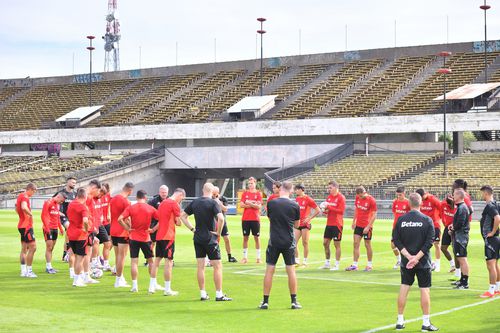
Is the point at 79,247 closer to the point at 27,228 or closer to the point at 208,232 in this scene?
the point at 27,228

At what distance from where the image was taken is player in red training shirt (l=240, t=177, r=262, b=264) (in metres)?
22.3

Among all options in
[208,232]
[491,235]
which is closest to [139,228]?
[208,232]

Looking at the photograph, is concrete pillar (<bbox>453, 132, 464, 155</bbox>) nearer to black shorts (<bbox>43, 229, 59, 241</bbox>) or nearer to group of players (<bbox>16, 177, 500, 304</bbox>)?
group of players (<bbox>16, 177, 500, 304</bbox>)

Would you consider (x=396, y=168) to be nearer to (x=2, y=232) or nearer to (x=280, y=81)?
(x=280, y=81)

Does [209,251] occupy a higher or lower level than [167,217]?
lower

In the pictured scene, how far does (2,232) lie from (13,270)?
13944mm

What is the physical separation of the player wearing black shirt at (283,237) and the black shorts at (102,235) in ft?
21.7

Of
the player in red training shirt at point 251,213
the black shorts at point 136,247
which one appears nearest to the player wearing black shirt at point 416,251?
the black shorts at point 136,247

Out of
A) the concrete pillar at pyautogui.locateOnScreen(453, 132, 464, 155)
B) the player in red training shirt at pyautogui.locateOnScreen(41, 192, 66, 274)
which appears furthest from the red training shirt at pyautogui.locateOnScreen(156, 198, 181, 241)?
the concrete pillar at pyautogui.locateOnScreen(453, 132, 464, 155)

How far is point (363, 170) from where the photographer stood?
53.1 meters

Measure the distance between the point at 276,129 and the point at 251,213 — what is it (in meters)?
37.7

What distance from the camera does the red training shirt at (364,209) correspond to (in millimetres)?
20344

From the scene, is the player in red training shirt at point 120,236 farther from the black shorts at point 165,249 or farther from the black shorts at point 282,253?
the black shorts at point 282,253

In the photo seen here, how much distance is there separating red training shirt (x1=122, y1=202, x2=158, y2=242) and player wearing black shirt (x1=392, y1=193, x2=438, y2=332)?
5523 millimetres
